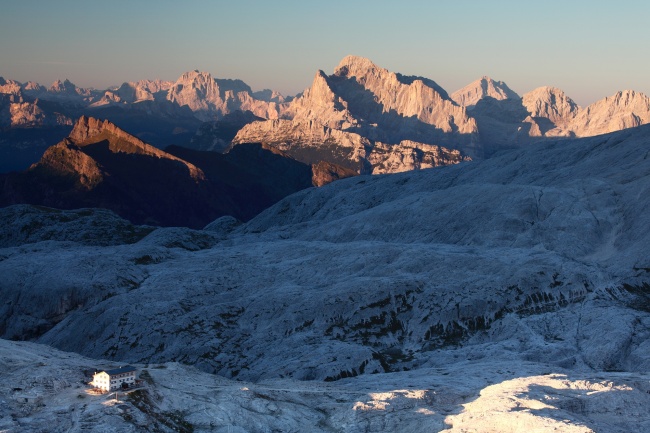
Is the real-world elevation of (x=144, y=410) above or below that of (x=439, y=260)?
below

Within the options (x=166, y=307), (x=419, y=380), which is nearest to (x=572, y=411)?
(x=419, y=380)

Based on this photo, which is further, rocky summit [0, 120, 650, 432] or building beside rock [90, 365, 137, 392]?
rocky summit [0, 120, 650, 432]

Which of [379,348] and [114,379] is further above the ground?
[114,379]

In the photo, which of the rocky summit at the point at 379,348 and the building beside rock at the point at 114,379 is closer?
the building beside rock at the point at 114,379

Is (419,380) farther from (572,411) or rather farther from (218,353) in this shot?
(218,353)

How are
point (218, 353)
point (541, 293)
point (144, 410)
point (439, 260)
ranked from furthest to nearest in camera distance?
1. point (439, 260)
2. point (541, 293)
3. point (218, 353)
4. point (144, 410)

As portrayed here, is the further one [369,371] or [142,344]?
[142,344]

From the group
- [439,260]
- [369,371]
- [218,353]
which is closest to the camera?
[369,371]

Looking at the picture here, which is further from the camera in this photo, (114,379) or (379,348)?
(379,348)
